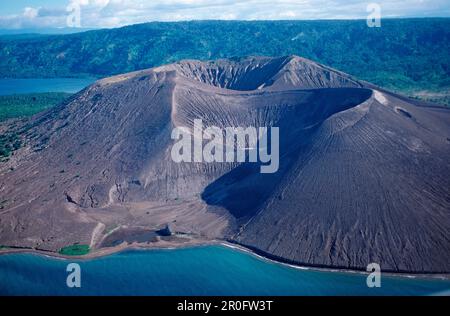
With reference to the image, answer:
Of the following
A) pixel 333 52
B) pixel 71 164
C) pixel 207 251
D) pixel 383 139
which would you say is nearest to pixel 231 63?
pixel 71 164

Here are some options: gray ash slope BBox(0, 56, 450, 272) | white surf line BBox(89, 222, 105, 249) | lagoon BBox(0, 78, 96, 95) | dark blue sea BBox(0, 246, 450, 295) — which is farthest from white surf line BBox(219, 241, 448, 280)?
lagoon BBox(0, 78, 96, 95)

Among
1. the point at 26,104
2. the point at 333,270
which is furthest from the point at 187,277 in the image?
the point at 26,104

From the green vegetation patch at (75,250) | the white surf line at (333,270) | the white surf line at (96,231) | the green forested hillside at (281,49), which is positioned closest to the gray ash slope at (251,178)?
the white surf line at (96,231)

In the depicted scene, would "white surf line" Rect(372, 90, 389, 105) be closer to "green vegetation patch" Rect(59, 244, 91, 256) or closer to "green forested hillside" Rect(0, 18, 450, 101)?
"green vegetation patch" Rect(59, 244, 91, 256)

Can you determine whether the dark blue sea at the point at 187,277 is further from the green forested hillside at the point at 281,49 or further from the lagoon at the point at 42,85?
the lagoon at the point at 42,85

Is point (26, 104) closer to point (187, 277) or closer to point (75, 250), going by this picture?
point (75, 250)

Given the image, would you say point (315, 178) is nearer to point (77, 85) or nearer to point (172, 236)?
point (172, 236)
